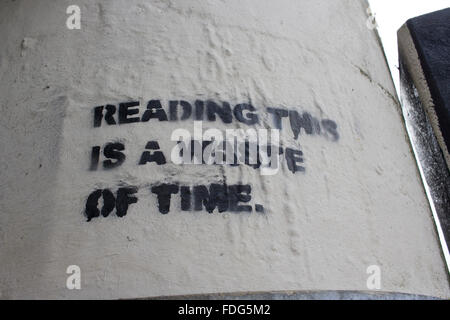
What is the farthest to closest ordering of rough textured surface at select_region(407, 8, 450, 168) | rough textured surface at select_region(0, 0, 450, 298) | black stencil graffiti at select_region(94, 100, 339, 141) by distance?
rough textured surface at select_region(407, 8, 450, 168) < black stencil graffiti at select_region(94, 100, 339, 141) < rough textured surface at select_region(0, 0, 450, 298)

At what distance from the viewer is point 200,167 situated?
2320 mm

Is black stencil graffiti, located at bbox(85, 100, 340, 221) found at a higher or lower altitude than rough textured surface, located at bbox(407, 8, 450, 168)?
lower

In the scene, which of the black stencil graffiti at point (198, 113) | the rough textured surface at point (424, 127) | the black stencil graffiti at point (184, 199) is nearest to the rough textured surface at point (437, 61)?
the rough textured surface at point (424, 127)

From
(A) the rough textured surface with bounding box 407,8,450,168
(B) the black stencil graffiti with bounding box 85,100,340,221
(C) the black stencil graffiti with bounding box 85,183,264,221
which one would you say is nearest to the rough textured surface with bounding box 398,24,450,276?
(A) the rough textured surface with bounding box 407,8,450,168

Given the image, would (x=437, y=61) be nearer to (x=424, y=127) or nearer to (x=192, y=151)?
(x=424, y=127)

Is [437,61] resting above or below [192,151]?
above

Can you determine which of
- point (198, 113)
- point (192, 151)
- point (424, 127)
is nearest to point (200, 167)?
point (192, 151)

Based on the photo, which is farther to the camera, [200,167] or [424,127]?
[424,127]

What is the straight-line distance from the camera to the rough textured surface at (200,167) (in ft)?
7.09

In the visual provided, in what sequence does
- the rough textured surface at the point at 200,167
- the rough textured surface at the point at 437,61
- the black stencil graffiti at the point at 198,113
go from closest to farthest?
the rough textured surface at the point at 200,167 → the black stencil graffiti at the point at 198,113 → the rough textured surface at the point at 437,61

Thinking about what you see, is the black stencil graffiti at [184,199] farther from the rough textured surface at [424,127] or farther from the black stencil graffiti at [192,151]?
the rough textured surface at [424,127]

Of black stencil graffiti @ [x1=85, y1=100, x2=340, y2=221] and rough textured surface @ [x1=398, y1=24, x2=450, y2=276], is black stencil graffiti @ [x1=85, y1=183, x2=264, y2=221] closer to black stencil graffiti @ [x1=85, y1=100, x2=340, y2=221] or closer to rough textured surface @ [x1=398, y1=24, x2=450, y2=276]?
black stencil graffiti @ [x1=85, y1=100, x2=340, y2=221]

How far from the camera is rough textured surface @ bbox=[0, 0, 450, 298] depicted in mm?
2162

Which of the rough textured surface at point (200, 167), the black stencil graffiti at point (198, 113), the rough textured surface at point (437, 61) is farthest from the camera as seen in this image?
the rough textured surface at point (437, 61)
